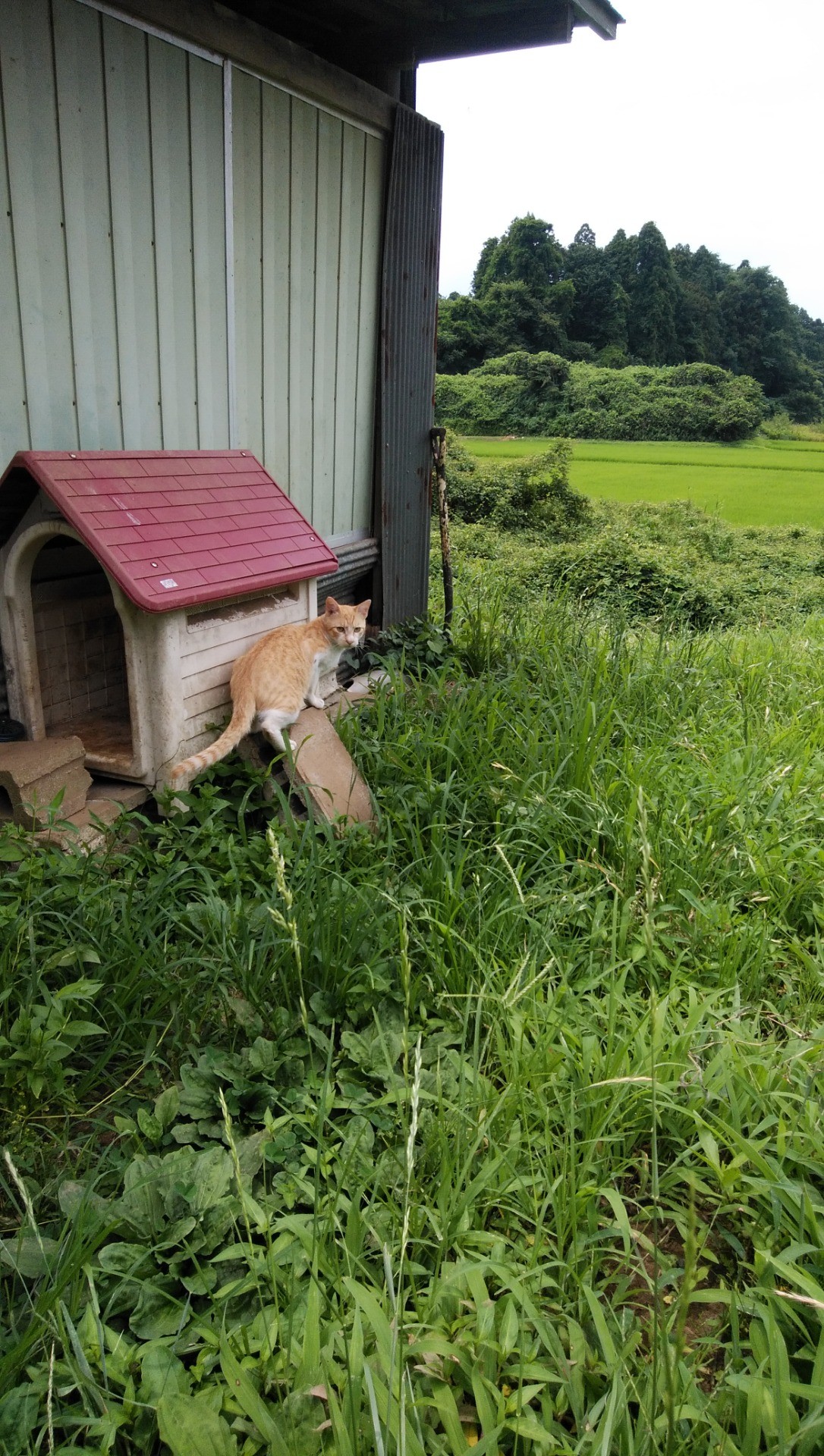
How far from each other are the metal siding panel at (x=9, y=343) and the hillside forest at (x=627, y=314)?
26012 mm

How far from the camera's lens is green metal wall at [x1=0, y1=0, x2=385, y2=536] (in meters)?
2.94

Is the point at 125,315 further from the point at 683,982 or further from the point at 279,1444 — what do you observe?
the point at 279,1444

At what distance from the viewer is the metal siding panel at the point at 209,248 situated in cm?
353

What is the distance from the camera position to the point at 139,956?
2188 millimetres

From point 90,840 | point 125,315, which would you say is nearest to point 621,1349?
point 90,840

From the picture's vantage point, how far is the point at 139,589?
275cm

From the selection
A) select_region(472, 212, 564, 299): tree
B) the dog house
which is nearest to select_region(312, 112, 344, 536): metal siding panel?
the dog house

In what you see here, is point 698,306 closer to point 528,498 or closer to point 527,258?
point 527,258

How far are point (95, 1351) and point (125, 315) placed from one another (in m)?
3.23

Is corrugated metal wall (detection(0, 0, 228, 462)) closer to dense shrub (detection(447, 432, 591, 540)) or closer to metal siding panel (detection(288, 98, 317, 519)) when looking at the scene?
metal siding panel (detection(288, 98, 317, 519))

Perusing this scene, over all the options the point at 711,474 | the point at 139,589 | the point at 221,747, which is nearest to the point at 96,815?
the point at 221,747

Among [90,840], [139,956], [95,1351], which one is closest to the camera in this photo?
[95,1351]

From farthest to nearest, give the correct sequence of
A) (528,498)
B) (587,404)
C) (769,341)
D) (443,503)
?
1. (769,341)
2. (587,404)
3. (528,498)
4. (443,503)

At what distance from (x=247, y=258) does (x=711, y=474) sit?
65.3 ft
